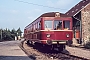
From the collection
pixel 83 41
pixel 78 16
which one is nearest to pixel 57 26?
pixel 83 41

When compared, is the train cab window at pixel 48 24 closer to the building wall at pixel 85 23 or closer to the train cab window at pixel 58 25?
the train cab window at pixel 58 25

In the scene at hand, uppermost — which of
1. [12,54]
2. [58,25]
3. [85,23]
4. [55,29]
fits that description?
[85,23]

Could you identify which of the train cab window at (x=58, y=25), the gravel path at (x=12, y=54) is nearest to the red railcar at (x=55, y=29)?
the train cab window at (x=58, y=25)

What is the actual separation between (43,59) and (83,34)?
21314 mm

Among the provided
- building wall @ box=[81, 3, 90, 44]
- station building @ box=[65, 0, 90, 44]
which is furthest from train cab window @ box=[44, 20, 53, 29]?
building wall @ box=[81, 3, 90, 44]

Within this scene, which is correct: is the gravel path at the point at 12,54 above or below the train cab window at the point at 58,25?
below

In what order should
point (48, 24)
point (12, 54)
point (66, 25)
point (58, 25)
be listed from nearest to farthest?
point (12, 54) < point (48, 24) < point (58, 25) < point (66, 25)

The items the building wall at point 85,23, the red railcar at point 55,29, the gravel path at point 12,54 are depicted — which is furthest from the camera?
the building wall at point 85,23

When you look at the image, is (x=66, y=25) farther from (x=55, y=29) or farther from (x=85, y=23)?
(x=85, y=23)

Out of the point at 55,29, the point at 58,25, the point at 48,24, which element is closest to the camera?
the point at 55,29

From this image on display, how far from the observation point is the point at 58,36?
51.5 ft

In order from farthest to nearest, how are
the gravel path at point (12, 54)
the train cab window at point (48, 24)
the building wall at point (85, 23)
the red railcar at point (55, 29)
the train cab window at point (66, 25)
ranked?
the building wall at point (85, 23) → the train cab window at point (66, 25) → the train cab window at point (48, 24) → the red railcar at point (55, 29) → the gravel path at point (12, 54)

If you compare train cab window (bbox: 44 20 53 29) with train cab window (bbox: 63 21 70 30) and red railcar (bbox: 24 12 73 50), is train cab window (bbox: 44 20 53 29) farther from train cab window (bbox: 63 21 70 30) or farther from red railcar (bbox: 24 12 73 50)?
train cab window (bbox: 63 21 70 30)

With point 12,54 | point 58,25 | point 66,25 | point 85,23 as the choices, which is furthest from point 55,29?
point 85,23
